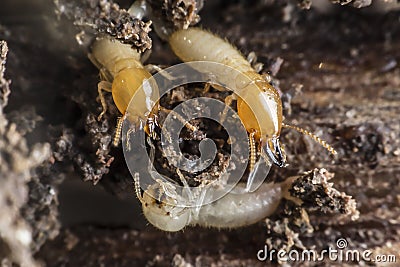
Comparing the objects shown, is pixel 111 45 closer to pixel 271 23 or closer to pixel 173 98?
pixel 173 98

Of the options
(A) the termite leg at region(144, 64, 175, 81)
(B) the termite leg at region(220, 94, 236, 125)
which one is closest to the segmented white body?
(B) the termite leg at region(220, 94, 236, 125)

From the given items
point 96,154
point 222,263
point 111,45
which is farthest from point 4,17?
point 222,263

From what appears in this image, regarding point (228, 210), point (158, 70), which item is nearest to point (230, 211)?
point (228, 210)

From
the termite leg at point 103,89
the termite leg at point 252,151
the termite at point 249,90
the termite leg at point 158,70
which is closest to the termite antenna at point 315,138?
the termite at point 249,90

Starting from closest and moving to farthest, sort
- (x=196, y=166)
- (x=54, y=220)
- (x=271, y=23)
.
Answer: (x=196, y=166)
(x=54, y=220)
(x=271, y=23)

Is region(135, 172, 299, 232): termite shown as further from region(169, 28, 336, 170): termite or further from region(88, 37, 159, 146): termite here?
region(88, 37, 159, 146): termite

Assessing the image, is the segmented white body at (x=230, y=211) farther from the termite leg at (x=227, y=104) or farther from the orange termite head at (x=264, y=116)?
the termite leg at (x=227, y=104)

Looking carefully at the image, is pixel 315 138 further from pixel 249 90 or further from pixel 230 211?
pixel 230 211
